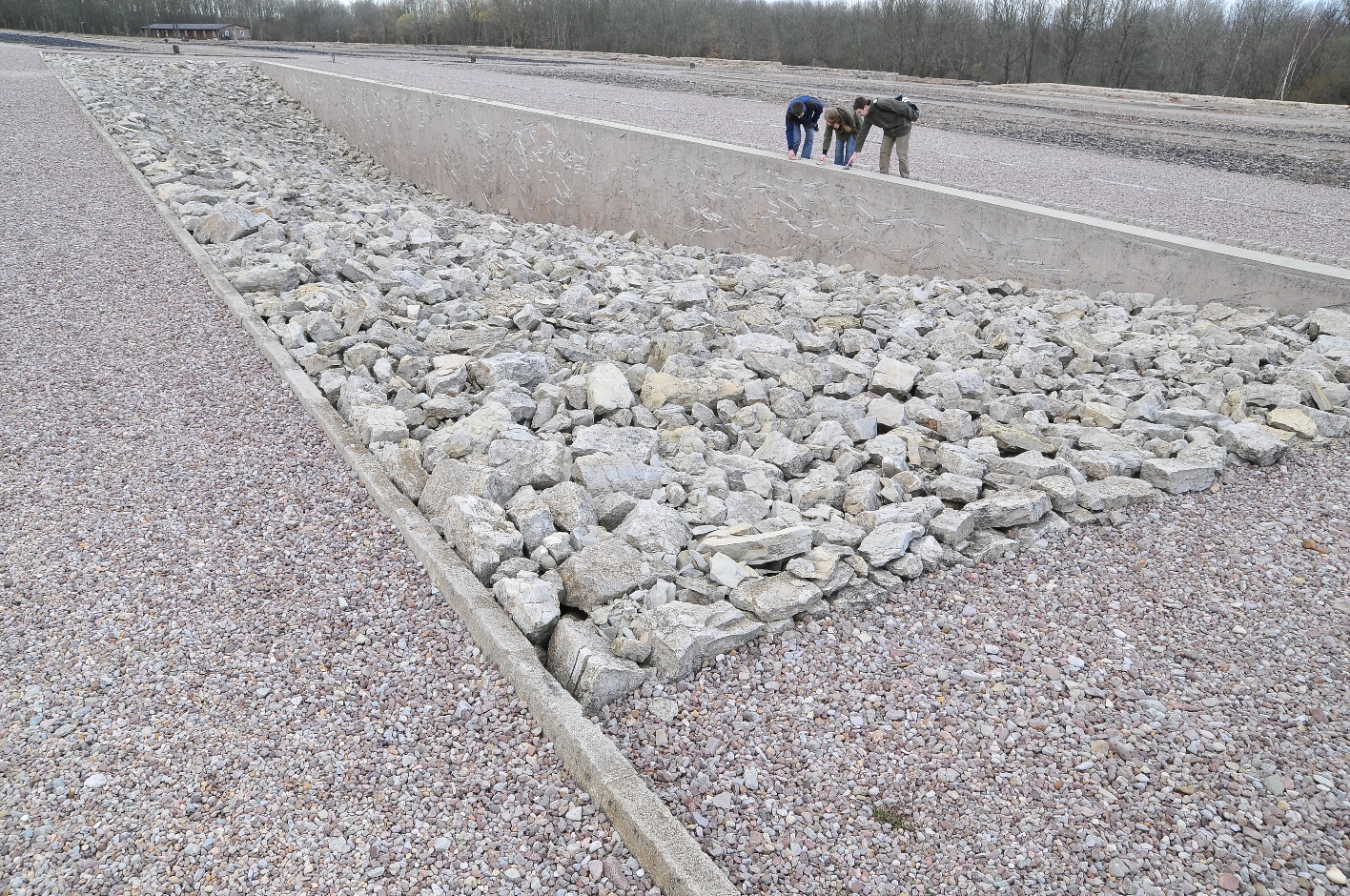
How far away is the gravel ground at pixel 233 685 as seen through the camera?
289cm

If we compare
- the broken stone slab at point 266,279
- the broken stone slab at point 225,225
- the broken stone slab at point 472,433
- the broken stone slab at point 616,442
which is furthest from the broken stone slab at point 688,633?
the broken stone slab at point 225,225

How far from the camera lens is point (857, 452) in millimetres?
5590

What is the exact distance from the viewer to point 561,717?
336 centimetres

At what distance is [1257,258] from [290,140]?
21.8 meters

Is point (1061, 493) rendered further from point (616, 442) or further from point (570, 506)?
point (570, 506)

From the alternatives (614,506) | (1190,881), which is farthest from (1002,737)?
(614,506)

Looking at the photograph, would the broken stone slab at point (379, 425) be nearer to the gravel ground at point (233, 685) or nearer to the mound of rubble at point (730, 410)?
the mound of rubble at point (730, 410)

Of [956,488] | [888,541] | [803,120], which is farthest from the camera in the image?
[803,120]

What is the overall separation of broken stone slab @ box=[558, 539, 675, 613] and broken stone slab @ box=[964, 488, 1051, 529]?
6.02 feet

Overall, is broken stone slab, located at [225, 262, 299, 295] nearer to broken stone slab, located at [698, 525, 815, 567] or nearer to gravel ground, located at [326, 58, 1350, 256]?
broken stone slab, located at [698, 525, 815, 567]

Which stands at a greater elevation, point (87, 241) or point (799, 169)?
point (799, 169)

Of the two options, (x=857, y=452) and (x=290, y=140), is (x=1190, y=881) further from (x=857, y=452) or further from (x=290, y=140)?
(x=290, y=140)

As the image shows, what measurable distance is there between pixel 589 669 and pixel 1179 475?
12.7 ft

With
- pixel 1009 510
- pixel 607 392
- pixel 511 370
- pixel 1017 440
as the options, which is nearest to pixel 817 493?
pixel 1009 510
